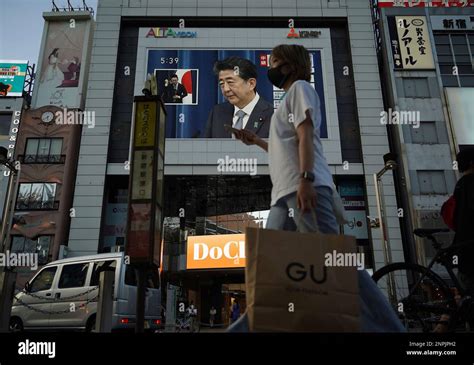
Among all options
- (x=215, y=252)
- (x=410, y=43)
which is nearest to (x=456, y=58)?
(x=410, y=43)

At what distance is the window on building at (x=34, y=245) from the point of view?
2055 centimetres

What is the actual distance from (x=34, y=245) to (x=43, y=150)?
5.36 m

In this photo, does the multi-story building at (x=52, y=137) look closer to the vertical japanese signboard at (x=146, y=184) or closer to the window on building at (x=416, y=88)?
the vertical japanese signboard at (x=146, y=184)

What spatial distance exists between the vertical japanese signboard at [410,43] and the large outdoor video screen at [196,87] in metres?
4.43

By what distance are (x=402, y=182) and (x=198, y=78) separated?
12589 millimetres

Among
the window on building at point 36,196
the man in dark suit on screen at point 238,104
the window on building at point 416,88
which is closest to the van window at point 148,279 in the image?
the man in dark suit on screen at point 238,104

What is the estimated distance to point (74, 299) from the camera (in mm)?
8094

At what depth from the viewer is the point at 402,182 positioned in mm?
21656

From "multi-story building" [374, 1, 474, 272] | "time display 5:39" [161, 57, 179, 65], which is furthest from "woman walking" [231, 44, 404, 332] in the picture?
"time display 5:39" [161, 57, 179, 65]

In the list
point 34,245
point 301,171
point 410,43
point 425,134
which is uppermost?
point 410,43

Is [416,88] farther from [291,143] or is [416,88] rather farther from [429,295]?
[291,143]

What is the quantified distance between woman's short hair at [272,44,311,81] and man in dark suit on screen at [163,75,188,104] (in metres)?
20.5

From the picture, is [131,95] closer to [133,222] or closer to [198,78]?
[198,78]

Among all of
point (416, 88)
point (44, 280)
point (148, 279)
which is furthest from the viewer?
point (416, 88)
